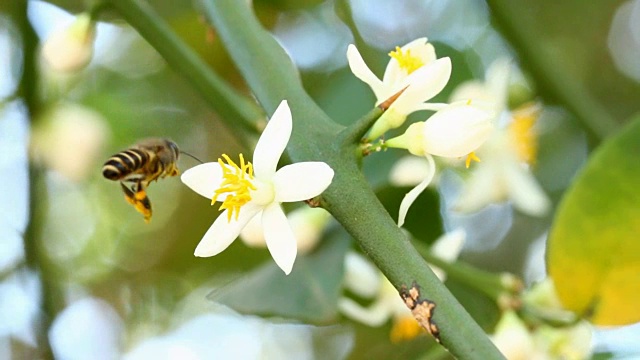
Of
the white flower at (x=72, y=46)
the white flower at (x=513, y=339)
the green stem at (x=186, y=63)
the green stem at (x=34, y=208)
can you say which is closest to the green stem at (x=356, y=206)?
the green stem at (x=186, y=63)

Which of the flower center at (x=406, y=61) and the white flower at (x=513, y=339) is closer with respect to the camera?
the flower center at (x=406, y=61)

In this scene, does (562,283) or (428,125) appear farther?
(562,283)

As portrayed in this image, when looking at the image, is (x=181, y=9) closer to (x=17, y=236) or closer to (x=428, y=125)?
(x=17, y=236)

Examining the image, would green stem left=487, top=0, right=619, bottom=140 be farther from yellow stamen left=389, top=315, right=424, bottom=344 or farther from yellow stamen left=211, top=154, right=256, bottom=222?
yellow stamen left=211, top=154, right=256, bottom=222

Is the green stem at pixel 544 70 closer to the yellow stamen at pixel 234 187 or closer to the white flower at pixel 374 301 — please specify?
the white flower at pixel 374 301


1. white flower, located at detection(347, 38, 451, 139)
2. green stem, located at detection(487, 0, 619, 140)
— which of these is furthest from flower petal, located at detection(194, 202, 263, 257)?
green stem, located at detection(487, 0, 619, 140)

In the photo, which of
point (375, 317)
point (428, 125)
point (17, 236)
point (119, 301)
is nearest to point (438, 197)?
point (375, 317)
